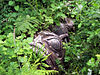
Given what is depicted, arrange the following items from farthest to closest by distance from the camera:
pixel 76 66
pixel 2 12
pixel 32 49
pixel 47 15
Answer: pixel 47 15 < pixel 2 12 < pixel 76 66 < pixel 32 49

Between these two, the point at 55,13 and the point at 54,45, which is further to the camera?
the point at 55,13

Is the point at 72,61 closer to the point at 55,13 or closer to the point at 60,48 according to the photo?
→ the point at 60,48

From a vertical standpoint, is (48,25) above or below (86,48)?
above

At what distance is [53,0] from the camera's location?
3.51m

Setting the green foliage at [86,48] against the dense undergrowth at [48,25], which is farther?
the green foliage at [86,48]

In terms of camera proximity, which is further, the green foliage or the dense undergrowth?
the green foliage

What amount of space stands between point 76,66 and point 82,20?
1.36 meters

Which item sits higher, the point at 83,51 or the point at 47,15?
the point at 47,15

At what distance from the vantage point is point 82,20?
3422mm

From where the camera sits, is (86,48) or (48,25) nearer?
(86,48)

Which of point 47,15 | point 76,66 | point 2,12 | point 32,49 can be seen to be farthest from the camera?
point 47,15

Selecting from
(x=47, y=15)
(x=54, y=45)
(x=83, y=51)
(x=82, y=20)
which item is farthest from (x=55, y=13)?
(x=83, y=51)

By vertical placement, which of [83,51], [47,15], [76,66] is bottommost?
[76,66]

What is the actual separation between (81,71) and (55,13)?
1.79m
